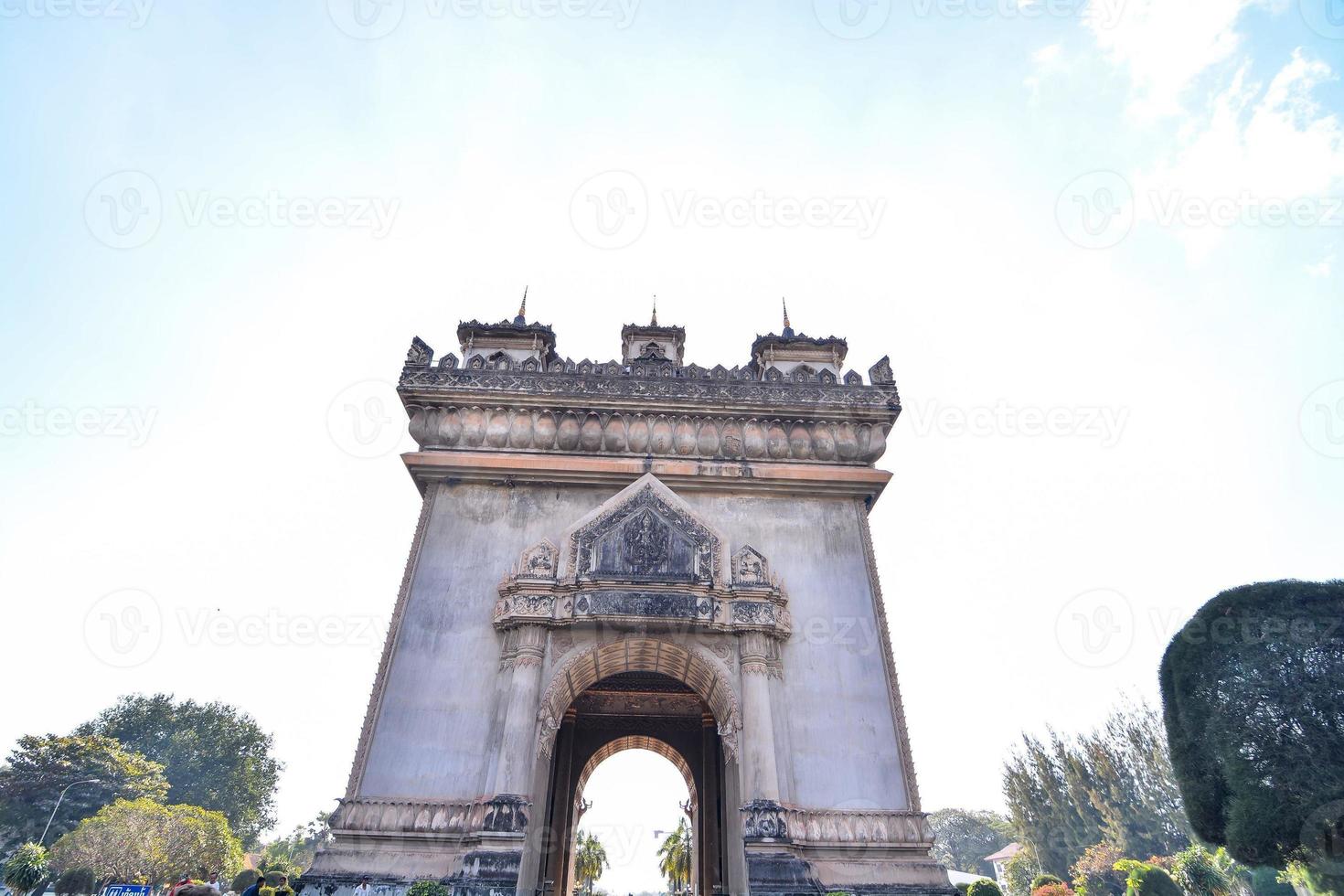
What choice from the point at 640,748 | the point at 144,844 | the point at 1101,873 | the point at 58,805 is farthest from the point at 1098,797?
the point at 58,805

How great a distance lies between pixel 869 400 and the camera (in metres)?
18.7

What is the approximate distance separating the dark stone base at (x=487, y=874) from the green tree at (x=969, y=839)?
91775 millimetres

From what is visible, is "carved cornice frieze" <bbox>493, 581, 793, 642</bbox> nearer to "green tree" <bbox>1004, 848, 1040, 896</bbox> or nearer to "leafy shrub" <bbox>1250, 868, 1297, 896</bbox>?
"leafy shrub" <bbox>1250, 868, 1297, 896</bbox>

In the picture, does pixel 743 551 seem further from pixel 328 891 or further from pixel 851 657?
pixel 328 891

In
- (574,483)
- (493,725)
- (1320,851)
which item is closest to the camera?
(1320,851)

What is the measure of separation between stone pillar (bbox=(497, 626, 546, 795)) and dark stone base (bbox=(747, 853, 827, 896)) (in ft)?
14.7

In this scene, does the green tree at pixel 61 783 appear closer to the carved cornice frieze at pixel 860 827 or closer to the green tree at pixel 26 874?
the green tree at pixel 26 874

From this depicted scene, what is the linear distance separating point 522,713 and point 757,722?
15.6 ft

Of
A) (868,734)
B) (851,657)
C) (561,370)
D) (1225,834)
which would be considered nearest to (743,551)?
(851,657)

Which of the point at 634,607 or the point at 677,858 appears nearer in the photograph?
the point at 634,607

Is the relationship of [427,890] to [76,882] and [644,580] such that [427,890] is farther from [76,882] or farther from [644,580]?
[76,882]

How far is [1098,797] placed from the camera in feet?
152

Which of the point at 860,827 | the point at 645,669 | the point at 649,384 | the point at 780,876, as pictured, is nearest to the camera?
the point at 780,876

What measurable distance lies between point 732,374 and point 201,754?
72.4m
